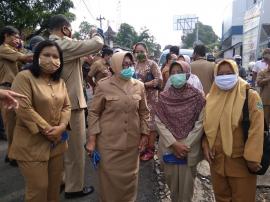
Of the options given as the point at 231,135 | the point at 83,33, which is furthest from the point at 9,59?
→ the point at 83,33

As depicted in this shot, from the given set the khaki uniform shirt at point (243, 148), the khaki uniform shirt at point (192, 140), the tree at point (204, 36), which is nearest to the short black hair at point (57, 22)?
the khaki uniform shirt at point (192, 140)

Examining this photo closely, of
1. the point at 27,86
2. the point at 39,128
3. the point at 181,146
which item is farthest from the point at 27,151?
the point at 181,146

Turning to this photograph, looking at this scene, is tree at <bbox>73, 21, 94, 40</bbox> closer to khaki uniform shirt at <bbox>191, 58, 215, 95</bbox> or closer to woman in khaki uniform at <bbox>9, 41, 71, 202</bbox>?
woman in khaki uniform at <bbox>9, 41, 71, 202</bbox>

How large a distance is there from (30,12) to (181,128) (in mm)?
14975

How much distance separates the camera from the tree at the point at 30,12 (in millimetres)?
16078

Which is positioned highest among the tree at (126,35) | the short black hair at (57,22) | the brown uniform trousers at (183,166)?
the tree at (126,35)

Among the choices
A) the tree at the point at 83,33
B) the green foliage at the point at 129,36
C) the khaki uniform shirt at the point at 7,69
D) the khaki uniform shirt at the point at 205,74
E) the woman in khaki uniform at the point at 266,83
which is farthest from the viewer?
the green foliage at the point at 129,36

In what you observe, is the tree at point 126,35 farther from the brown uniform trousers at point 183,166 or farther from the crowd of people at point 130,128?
the brown uniform trousers at point 183,166

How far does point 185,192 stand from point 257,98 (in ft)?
3.61

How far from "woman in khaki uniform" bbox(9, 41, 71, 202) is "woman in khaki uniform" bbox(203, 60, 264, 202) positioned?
54.3 inches

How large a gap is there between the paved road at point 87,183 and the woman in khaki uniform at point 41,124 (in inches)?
41.4

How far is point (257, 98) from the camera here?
3041 millimetres

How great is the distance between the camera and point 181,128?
132 inches

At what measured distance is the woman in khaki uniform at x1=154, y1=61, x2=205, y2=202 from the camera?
10.8 ft
